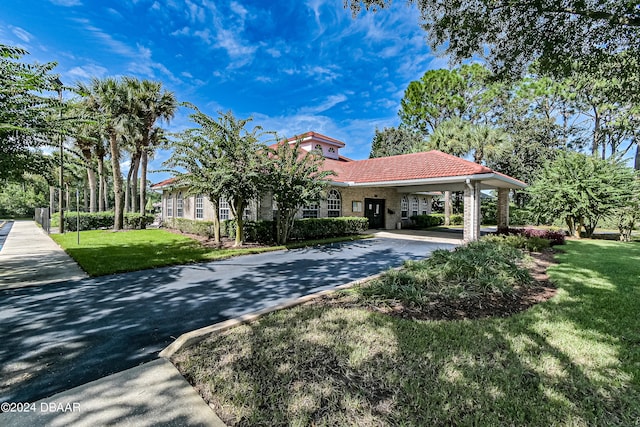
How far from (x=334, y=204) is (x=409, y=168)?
16.5 ft

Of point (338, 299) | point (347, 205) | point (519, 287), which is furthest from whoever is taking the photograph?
point (347, 205)

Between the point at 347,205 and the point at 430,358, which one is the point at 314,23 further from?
the point at 430,358

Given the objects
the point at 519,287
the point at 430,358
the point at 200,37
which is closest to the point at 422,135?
the point at 200,37

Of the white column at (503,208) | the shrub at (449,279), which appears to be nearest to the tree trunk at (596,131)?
the white column at (503,208)

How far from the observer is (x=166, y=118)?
19969 millimetres

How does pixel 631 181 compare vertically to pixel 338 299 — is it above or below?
above

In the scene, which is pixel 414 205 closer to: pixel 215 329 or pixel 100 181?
pixel 215 329

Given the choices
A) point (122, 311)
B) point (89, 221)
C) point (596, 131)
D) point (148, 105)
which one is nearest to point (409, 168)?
point (122, 311)

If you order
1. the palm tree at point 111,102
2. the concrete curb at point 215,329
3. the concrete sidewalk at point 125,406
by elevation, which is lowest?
the concrete sidewalk at point 125,406

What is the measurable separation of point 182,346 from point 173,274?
431 centimetres

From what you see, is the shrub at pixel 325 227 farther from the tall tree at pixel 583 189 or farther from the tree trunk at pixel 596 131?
the tree trunk at pixel 596 131

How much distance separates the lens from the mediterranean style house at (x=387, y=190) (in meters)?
13.2

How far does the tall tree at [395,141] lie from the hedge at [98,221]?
2977cm

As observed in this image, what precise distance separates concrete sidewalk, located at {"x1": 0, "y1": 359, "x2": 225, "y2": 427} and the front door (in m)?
17.2
